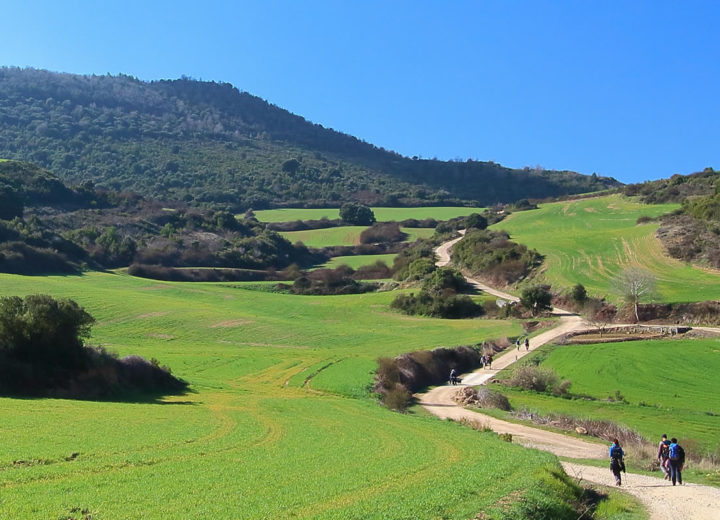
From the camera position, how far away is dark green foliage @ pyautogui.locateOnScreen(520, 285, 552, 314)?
64688 millimetres

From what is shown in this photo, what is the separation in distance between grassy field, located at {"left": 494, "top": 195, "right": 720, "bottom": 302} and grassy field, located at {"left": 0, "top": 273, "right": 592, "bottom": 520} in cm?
3694

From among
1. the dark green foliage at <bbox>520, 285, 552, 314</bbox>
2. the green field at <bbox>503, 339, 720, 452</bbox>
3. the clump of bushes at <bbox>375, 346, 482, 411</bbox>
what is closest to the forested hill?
the dark green foliage at <bbox>520, 285, 552, 314</bbox>

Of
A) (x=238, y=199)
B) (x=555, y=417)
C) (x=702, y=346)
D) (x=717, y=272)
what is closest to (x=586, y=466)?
(x=555, y=417)

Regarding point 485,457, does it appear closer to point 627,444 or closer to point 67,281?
point 627,444

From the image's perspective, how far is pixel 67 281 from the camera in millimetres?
69625

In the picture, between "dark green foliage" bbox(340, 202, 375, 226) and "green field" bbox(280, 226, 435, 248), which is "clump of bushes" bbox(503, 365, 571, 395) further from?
"dark green foliage" bbox(340, 202, 375, 226)

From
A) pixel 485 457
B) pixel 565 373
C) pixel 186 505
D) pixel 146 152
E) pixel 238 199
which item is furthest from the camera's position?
pixel 146 152

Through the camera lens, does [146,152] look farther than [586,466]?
Yes

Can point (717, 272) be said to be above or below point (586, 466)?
above

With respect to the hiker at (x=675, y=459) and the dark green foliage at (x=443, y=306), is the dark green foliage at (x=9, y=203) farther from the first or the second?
the hiker at (x=675, y=459)

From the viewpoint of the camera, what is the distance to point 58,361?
96.3 feet

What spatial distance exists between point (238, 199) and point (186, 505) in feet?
481

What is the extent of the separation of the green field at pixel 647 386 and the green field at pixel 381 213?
3940 inches

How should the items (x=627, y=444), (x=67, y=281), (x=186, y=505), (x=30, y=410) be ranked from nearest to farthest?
(x=186, y=505)
(x=30, y=410)
(x=627, y=444)
(x=67, y=281)
